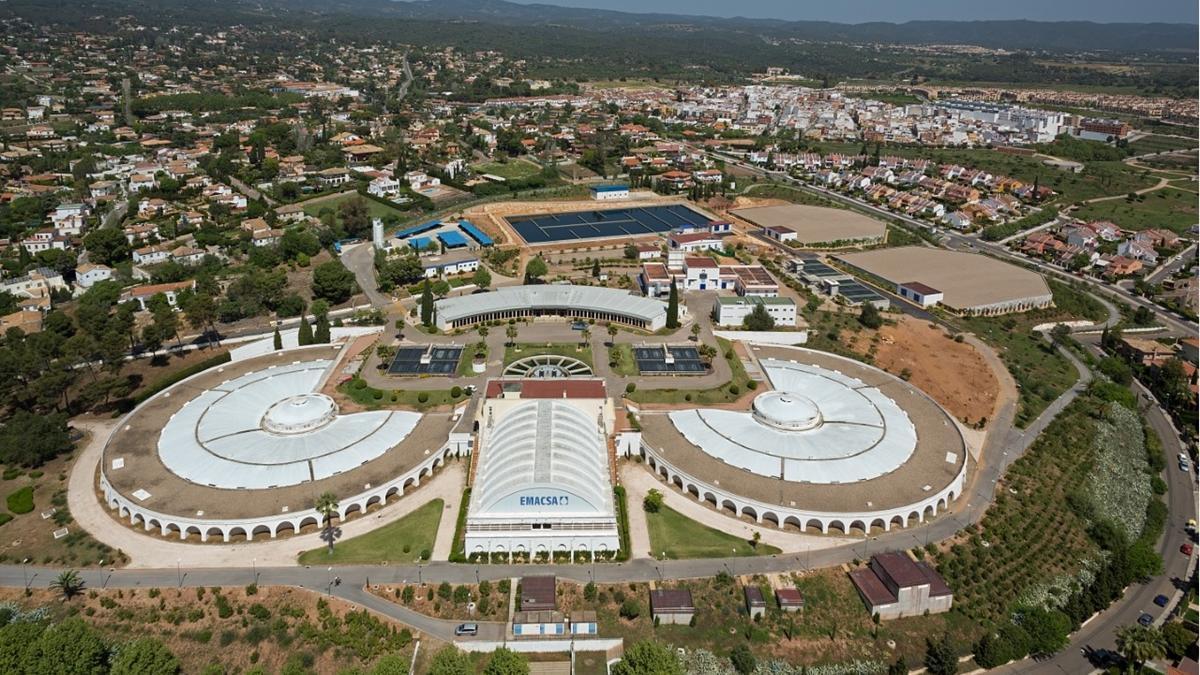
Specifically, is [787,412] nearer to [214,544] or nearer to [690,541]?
[690,541]

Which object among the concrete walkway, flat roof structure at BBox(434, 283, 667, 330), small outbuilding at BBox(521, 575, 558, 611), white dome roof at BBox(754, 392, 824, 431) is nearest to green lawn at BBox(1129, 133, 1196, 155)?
flat roof structure at BBox(434, 283, 667, 330)

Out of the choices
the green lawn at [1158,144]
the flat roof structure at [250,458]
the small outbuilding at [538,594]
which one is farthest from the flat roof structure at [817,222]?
the green lawn at [1158,144]

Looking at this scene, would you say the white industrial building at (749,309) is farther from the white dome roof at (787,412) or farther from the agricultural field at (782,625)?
the agricultural field at (782,625)

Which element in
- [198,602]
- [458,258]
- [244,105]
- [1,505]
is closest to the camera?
[198,602]

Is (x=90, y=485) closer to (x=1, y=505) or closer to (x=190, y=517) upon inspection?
(x=1, y=505)

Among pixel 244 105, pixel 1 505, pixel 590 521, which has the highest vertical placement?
pixel 244 105

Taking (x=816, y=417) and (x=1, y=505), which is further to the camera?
(x=816, y=417)

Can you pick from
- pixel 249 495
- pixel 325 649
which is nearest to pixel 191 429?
pixel 249 495

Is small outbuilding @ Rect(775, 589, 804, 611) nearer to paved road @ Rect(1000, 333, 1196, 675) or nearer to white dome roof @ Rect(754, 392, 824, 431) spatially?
paved road @ Rect(1000, 333, 1196, 675)

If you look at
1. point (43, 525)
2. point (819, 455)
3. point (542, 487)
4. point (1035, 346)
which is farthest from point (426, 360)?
point (1035, 346)
